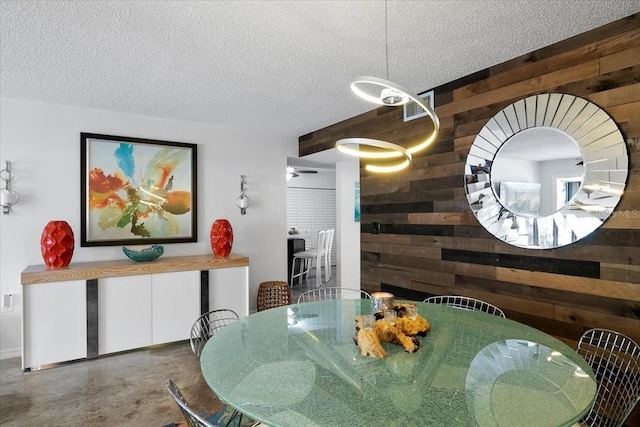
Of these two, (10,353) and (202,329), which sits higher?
(202,329)

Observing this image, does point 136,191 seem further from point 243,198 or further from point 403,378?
point 403,378

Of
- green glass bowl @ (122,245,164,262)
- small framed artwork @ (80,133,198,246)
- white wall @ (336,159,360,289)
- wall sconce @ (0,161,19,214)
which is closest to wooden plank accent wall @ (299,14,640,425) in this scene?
white wall @ (336,159,360,289)

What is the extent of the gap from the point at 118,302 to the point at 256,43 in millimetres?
2678

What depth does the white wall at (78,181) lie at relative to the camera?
338 centimetres

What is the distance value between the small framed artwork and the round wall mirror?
10.1 ft

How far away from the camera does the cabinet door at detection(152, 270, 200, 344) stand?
352 cm

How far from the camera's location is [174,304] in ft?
11.8

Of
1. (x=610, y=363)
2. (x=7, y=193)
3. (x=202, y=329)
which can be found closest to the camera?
(x=610, y=363)

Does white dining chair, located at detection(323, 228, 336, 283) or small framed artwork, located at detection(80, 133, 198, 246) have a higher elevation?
small framed artwork, located at detection(80, 133, 198, 246)

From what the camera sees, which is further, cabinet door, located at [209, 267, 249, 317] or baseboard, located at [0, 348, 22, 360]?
cabinet door, located at [209, 267, 249, 317]

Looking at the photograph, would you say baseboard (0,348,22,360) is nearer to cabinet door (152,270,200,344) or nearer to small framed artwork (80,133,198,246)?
small framed artwork (80,133,198,246)

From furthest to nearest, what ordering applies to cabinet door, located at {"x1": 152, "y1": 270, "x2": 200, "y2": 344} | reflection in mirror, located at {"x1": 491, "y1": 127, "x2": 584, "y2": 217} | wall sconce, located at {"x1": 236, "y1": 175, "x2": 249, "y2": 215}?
wall sconce, located at {"x1": 236, "y1": 175, "x2": 249, "y2": 215}, cabinet door, located at {"x1": 152, "y1": 270, "x2": 200, "y2": 344}, reflection in mirror, located at {"x1": 491, "y1": 127, "x2": 584, "y2": 217}

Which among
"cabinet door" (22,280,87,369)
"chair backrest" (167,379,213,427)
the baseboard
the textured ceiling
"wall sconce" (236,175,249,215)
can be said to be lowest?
the baseboard

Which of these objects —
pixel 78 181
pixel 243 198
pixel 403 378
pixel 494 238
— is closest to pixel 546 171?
pixel 494 238
